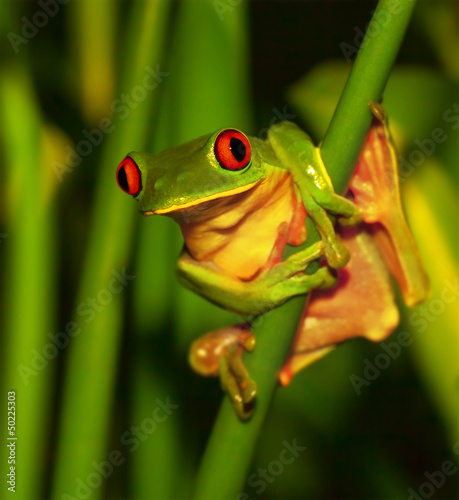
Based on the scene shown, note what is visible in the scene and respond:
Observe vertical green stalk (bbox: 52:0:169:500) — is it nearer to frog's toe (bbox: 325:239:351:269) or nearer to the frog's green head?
the frog's green head

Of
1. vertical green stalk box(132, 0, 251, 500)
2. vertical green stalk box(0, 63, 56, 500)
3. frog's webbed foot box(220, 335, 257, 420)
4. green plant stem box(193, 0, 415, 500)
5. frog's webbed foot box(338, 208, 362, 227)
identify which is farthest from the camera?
vertical green stalk box(132, 0, 251, 500)

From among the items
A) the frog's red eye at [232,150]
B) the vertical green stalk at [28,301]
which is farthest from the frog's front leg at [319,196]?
the vertical green stalk at [28,301]

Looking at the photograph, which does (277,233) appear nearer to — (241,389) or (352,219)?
(352,219)

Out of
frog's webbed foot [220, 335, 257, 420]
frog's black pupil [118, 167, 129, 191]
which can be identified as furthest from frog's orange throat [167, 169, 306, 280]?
frog's webbed foot [220, 335, 257, 420]

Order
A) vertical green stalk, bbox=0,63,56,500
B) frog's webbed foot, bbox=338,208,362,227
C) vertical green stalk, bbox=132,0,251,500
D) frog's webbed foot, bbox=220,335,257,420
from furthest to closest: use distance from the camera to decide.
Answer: vertical green stalk, bbox=132,0,251,500, vertical green stalk, bbox=0,63,56,500, frog's webbed foot, bbox=338,208,362,227, frog's webbed foot, bbox=220,335,257,420

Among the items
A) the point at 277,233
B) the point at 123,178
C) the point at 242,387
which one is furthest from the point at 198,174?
the point at 242,387

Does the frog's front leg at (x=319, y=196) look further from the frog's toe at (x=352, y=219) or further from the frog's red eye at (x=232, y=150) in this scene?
the frog's red eye at (x=232, y=150)
